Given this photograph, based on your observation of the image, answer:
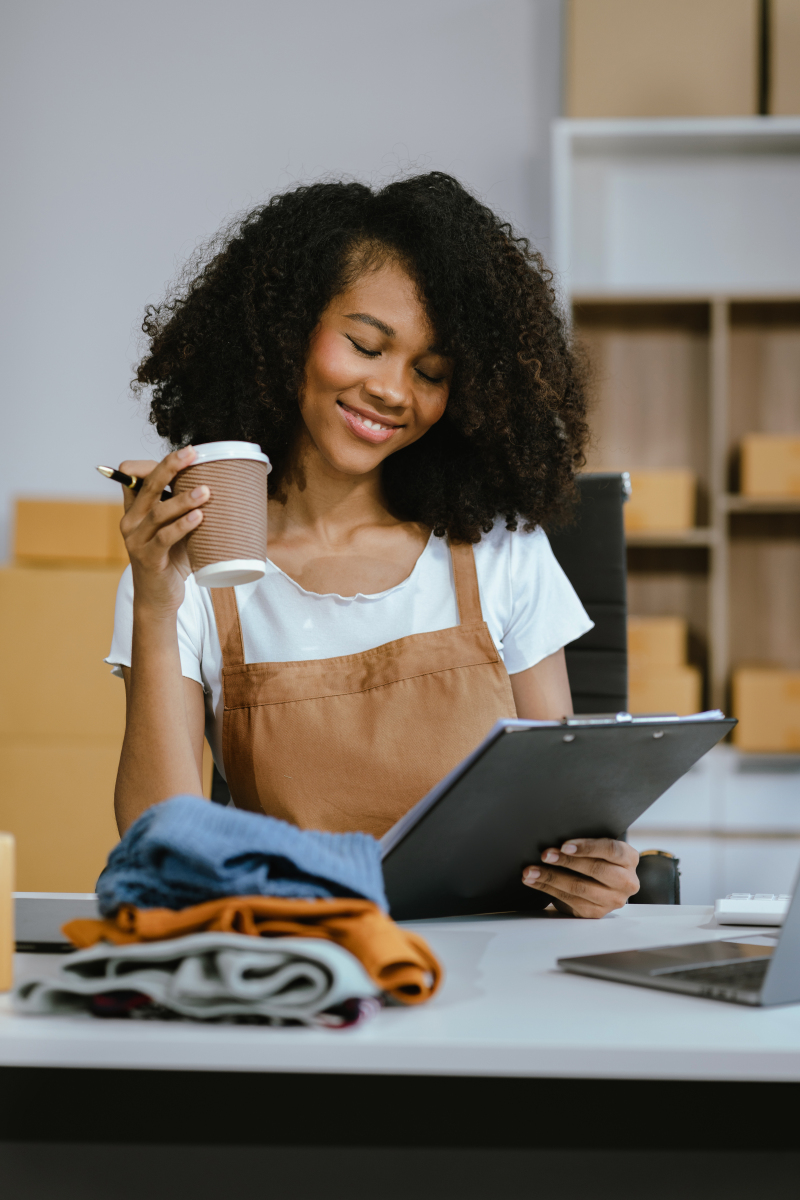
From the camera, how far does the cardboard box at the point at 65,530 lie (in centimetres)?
273

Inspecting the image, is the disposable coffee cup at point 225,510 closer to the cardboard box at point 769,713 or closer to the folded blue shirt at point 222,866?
the folded blue shirt at point 222,866

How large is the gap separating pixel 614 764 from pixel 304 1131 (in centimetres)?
33

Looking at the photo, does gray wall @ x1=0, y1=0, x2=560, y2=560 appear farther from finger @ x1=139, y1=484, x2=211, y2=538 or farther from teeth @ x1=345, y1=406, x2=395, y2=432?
finger @ x1=139, y1=484, x2=211, y2=538

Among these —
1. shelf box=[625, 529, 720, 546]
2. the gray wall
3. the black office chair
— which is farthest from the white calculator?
the gray wall

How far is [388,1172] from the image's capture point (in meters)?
0.60

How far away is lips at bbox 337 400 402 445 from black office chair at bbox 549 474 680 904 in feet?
1.02

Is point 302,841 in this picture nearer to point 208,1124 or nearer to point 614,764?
point 208,1124

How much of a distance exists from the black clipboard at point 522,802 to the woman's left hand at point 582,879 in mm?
11

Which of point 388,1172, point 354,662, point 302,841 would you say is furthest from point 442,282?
point 388,1172

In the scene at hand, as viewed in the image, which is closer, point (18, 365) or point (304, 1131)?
point (304, 1131)

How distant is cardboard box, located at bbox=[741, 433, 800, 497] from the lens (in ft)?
9.25

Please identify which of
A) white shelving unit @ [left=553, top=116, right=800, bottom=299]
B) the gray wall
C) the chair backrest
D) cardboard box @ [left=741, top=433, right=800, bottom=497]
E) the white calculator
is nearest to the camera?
the white calculator

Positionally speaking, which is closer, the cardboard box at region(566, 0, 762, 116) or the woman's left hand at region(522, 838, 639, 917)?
the woman's left hand at region(522, 838, 639, 917)

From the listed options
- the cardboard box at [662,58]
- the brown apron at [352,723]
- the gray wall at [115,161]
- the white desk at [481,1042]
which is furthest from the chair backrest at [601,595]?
the gray wall at [115,161]
